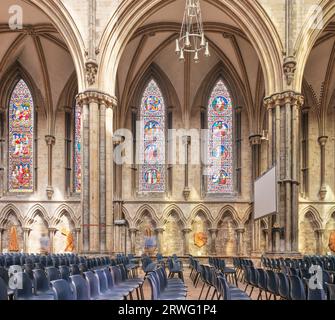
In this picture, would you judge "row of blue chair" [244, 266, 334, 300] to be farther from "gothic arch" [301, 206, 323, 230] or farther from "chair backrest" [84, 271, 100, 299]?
"gothic arch" [301, 206, 323, 230]

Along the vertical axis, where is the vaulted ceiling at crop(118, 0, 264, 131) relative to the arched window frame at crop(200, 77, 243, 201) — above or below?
above

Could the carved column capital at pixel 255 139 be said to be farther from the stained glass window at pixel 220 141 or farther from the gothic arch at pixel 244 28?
the gothic arch at pixel 244 28

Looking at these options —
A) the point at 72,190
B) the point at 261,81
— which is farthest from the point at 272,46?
the point at 72,190

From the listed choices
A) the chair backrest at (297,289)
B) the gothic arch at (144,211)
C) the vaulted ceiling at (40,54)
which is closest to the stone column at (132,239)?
the gothic arch at (144,211)

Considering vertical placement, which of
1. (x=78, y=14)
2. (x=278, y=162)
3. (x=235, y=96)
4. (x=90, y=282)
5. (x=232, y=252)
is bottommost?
(x=232, y=252)

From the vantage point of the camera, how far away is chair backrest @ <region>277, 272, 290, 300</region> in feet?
25.3

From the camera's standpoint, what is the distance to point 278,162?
64.1ft

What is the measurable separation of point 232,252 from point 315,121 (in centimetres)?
847

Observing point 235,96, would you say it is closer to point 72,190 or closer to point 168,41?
point 168,41

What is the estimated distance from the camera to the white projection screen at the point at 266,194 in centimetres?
1655

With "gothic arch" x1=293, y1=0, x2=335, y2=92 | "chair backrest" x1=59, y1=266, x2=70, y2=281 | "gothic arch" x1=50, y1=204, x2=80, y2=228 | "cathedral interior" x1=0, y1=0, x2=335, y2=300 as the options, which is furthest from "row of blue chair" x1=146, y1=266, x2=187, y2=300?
"gothic arch" x1=50, y1=204, x2=80, y2=228

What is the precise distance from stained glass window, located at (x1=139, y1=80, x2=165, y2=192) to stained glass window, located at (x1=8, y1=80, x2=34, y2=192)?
243 inches

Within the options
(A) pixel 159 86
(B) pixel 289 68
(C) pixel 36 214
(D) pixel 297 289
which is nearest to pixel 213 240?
(A) pixel 159 86
